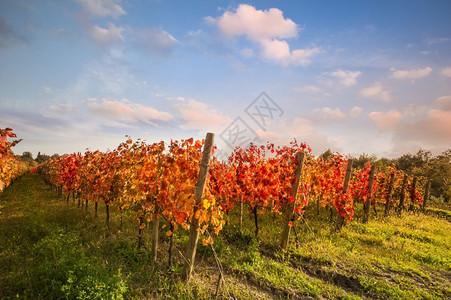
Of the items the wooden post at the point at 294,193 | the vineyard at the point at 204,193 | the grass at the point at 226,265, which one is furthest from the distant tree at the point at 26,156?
the wooden post at the point at 294,193

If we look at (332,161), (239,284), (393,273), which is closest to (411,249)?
(393,273)

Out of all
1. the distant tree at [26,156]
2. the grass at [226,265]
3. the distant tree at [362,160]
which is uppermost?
the distant tree at [362,160]

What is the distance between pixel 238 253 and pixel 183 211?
3138mm

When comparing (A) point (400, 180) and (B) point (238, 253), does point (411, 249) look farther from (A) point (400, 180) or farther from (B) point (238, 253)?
(A) point (400, 180)

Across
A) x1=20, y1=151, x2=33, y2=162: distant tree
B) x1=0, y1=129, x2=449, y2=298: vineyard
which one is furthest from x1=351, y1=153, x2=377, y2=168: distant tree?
x1=20, y1=151, x2=33, y2=162: distant tree

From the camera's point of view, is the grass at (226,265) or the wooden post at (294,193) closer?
the grass at (226,265)

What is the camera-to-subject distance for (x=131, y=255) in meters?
6.52

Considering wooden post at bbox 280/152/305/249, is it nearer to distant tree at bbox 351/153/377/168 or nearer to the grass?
the grass

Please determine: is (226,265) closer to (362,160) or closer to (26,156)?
(362,160)

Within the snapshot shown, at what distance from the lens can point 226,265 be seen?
249 inches

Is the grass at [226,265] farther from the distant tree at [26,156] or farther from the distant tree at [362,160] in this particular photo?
the distant tree at [26,156]

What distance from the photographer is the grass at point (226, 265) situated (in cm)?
489

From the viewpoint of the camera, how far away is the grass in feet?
16.0

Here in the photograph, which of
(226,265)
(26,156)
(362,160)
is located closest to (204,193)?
(226,265)
